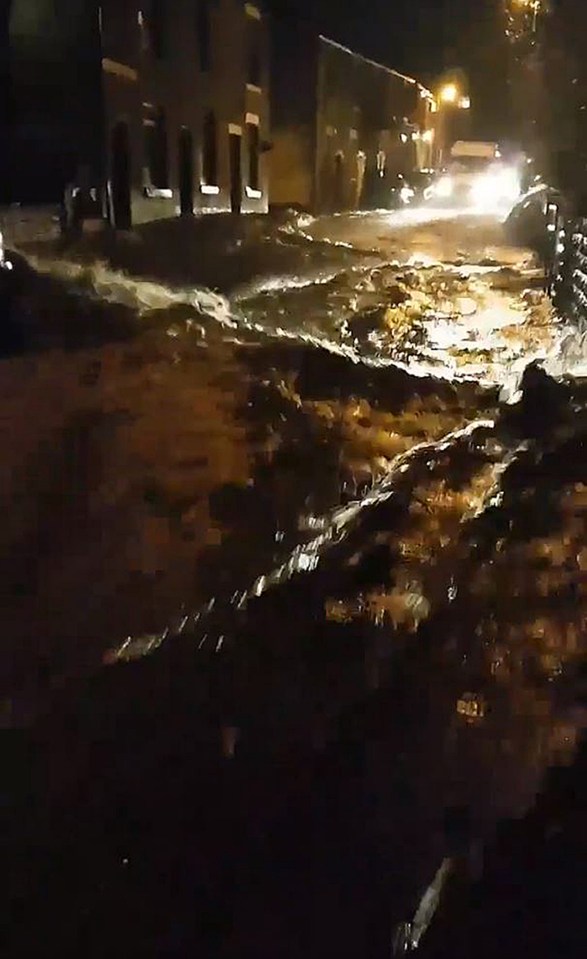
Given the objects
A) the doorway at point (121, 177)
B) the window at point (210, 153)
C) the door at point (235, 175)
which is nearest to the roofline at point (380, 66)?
the door at point (235, 175)

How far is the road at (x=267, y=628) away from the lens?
4199mm

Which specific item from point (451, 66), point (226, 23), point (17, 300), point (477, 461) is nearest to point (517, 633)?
point (477, 461)

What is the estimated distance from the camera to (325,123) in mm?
38344

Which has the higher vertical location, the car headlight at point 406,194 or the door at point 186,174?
the door at point 186,174

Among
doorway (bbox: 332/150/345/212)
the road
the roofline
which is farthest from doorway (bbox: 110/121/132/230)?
doorway (bbox: 332/150/345/212)

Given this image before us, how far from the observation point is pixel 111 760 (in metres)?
4.93

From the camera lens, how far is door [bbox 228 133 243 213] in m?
32.2

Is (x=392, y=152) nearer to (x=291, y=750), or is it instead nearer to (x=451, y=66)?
(x=451, y=66)

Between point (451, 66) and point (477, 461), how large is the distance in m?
65.4

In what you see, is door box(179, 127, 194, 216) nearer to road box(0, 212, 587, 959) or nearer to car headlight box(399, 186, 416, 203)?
road box(0, 212, 587, 959)

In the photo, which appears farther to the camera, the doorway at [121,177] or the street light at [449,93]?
the street light at [449,93]

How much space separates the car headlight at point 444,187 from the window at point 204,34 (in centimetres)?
3410

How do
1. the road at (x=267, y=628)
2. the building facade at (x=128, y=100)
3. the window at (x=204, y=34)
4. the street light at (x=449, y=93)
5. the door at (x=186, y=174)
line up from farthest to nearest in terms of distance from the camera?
the street light at (x=449, y=93) → the door at (x=186, y=174) → the window at (x=204, y=34) → the building facade at (x=128, y=100) → the road at (x=267, y=628)

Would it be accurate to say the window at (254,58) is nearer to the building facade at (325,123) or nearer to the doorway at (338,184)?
the building facade at (325,123)
